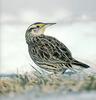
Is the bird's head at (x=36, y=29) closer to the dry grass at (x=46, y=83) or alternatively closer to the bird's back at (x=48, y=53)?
the bird's back at (x=48, y=53)

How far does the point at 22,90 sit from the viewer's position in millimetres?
1869

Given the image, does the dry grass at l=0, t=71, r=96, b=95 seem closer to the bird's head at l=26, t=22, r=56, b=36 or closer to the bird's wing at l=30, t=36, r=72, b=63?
the bird's wing at l=30, t=36, r=72, b=63

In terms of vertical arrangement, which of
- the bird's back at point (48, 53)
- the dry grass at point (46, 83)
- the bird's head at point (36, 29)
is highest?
the bird's head at point (36, 29)

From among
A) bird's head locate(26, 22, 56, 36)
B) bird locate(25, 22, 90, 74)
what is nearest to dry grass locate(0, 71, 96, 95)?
bird locate(25, 22, 90, 74)

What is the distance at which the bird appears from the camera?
2191mm

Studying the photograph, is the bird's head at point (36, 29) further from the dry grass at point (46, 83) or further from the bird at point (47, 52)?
the dry grass at point (46, 83)

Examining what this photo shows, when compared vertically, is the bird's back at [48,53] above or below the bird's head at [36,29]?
below

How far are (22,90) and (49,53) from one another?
0.38 metres

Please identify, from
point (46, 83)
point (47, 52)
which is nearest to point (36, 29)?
point (47, 52)

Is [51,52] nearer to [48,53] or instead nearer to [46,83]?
[48,53]

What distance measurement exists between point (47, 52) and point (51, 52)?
0.8 inches

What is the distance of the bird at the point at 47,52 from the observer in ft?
7.19

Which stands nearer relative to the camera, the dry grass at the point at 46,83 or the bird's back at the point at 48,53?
the dry grass at the point at 46,83

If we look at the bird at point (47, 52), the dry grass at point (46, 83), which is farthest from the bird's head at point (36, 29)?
the dry grass at point (46, 83)
